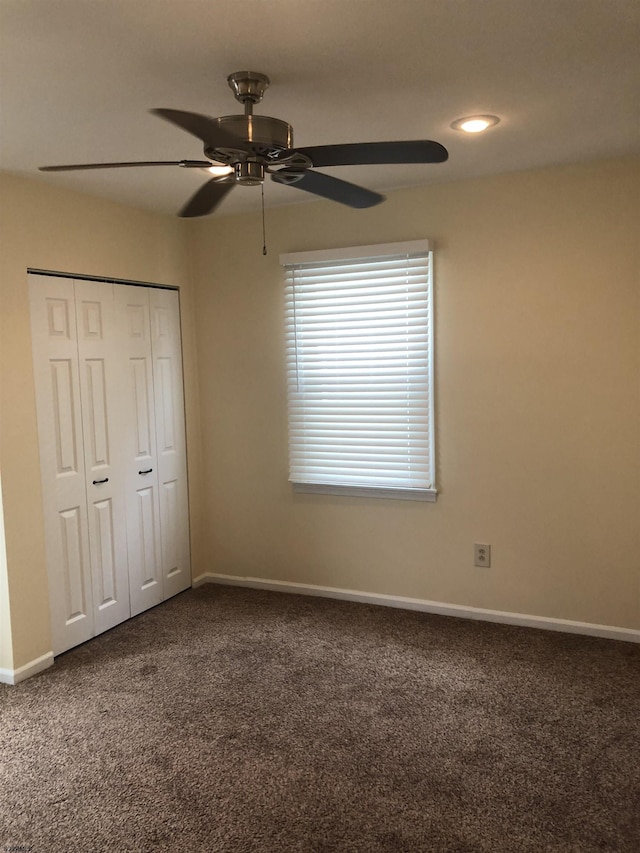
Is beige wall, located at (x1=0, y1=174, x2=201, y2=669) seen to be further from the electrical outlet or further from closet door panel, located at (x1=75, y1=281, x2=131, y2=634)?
the electrical outlet

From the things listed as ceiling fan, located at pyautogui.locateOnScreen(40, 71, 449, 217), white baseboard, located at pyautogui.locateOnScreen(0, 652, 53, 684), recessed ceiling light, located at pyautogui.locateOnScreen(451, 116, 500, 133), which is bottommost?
white baseboard, located at pyautogui.locateOnScreen(0, 652, 53, 684)

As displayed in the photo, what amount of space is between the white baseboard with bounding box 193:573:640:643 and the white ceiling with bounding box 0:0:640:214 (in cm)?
239

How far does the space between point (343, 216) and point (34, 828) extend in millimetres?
3232

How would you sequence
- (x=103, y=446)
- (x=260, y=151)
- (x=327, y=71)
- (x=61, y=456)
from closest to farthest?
(x=260, y=151) → (x=327, y=71) → (x=61, y=456) → (x=103, y=446)

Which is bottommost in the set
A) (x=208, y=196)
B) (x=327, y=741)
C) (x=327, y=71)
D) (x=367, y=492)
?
(x=327, y=741)

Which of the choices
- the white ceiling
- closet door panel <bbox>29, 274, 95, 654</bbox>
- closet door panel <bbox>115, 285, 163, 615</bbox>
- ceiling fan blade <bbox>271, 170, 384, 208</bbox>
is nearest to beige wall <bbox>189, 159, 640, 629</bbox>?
the white ceiling

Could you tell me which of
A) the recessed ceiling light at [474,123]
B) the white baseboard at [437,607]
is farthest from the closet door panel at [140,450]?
the recessed ceiling light at [474,123]

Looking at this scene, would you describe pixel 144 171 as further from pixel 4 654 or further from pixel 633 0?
pixel 4 654

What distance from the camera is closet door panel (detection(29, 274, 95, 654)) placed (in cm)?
325

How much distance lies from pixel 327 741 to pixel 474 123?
2.51 metres

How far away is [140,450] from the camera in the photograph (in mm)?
3906

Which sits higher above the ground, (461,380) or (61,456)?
(461,380)

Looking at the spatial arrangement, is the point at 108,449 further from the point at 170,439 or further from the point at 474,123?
the point at 474,123

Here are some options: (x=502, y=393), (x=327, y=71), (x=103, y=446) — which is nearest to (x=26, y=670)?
(x=103, y=446)
